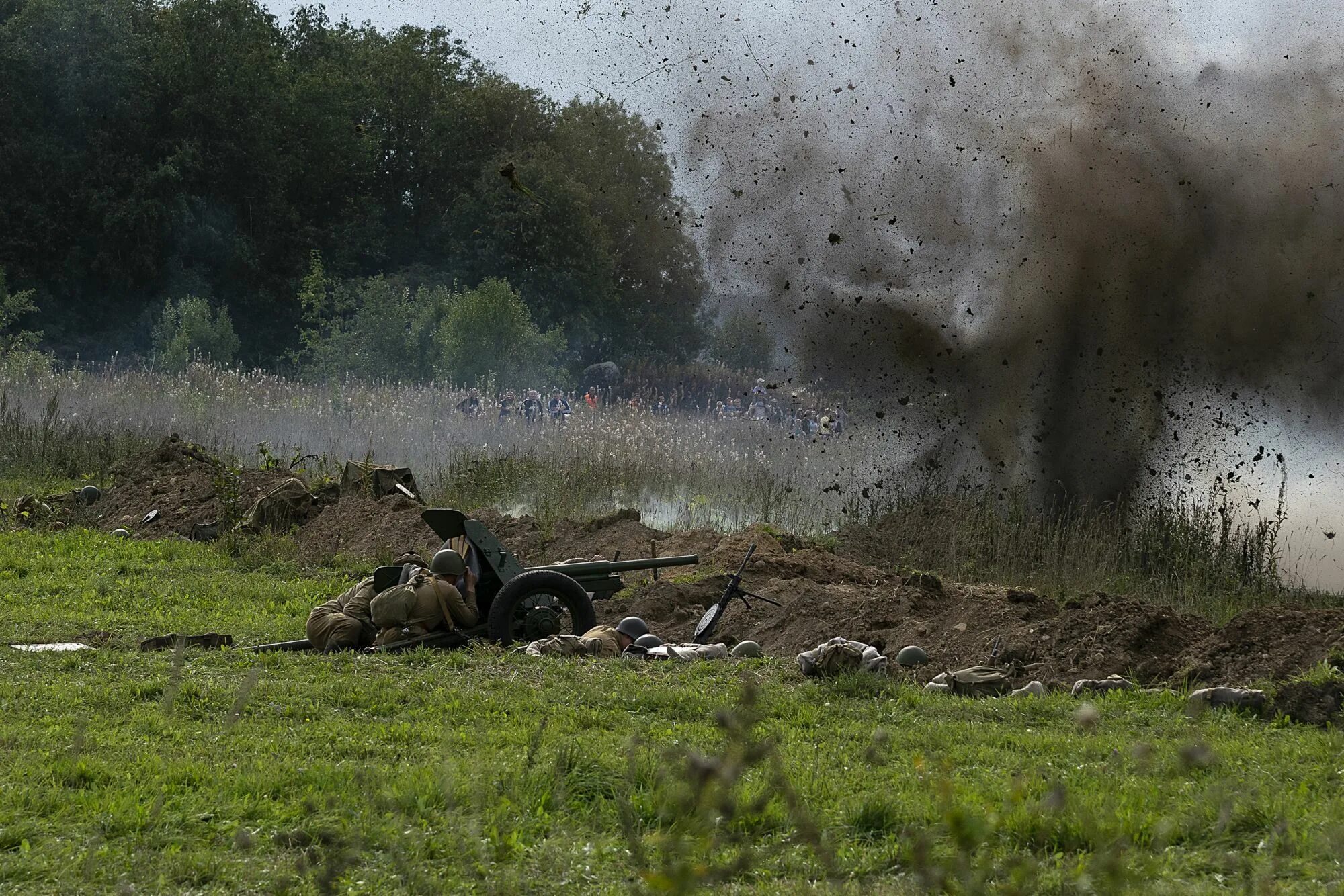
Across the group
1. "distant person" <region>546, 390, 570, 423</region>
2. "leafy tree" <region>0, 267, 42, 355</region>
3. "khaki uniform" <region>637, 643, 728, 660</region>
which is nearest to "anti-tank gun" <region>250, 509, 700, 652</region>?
"khaki uniform" <region>637, 643, 728, 660</region>

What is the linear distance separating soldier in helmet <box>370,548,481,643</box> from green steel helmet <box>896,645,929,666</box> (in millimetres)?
2764

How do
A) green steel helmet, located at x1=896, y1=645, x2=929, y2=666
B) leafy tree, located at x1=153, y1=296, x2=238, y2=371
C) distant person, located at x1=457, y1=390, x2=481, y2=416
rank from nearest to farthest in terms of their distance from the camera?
green steel helmet, located at x1=896, y1=645, x2=929, y2=666 → distant person, located at x1=457, y1=390, x2=481, y2=416 → leafy tree, located at x1=153, y1=296, x2=238, y2=371

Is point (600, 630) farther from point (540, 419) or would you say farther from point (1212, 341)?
point (540, 419)

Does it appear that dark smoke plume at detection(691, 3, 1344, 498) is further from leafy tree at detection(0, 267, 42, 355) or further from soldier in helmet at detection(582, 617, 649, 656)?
leafy tree at detection(0, 267, 42, 355)

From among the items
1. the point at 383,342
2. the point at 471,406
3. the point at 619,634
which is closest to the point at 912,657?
the point at 619,634

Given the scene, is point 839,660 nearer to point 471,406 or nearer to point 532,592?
point 532,592

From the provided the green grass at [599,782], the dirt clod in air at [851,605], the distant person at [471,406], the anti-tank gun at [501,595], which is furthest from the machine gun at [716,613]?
the distant person at [471,406]

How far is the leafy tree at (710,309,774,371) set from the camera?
56500 mm

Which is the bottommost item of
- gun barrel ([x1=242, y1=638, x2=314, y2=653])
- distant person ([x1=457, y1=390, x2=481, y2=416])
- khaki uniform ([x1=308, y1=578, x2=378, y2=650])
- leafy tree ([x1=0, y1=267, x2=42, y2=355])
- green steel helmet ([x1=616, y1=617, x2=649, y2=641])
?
gun barrel ([x1=242, y1=638, x2=314, y2=653])

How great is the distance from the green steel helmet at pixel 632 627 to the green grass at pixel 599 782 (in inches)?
56.8

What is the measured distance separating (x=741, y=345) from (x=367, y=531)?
4477cm

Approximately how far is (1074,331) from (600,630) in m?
9.42

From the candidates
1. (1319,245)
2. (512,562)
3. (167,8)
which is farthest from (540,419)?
(167,8)

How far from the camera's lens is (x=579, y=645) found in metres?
9.64
